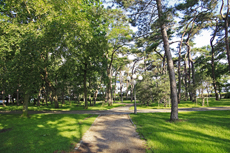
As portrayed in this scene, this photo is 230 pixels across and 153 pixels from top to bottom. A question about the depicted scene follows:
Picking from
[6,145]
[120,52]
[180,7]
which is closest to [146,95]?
[120,52]

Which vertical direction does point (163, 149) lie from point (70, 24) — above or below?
below

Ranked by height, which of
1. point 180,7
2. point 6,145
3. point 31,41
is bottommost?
point 6,145

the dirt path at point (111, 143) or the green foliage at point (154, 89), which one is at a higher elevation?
the green foliage at point (154, 89)

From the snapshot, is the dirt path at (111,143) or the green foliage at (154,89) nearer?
the dirt path at (111,143)

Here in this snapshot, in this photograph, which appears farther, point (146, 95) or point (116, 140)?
point (146, 95)

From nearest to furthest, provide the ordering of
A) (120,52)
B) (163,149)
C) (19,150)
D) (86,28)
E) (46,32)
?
1. (163,149)
2. (19,150)
3. (46,32)
4. (86,28)
5. (120,52)

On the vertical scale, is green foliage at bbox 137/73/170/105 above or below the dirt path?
above

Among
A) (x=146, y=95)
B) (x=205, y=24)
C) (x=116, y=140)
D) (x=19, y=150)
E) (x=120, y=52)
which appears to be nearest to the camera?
(x=19, y=150)

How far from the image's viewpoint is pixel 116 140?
566 centimetres

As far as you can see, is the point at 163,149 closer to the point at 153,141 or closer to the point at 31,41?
the point at 153,141

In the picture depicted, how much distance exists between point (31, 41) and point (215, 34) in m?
24.8

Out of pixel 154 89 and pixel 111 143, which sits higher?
pixel 154 89

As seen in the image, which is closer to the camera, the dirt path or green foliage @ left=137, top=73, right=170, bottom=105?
the dirt path

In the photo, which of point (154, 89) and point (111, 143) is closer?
point (111, 143)
